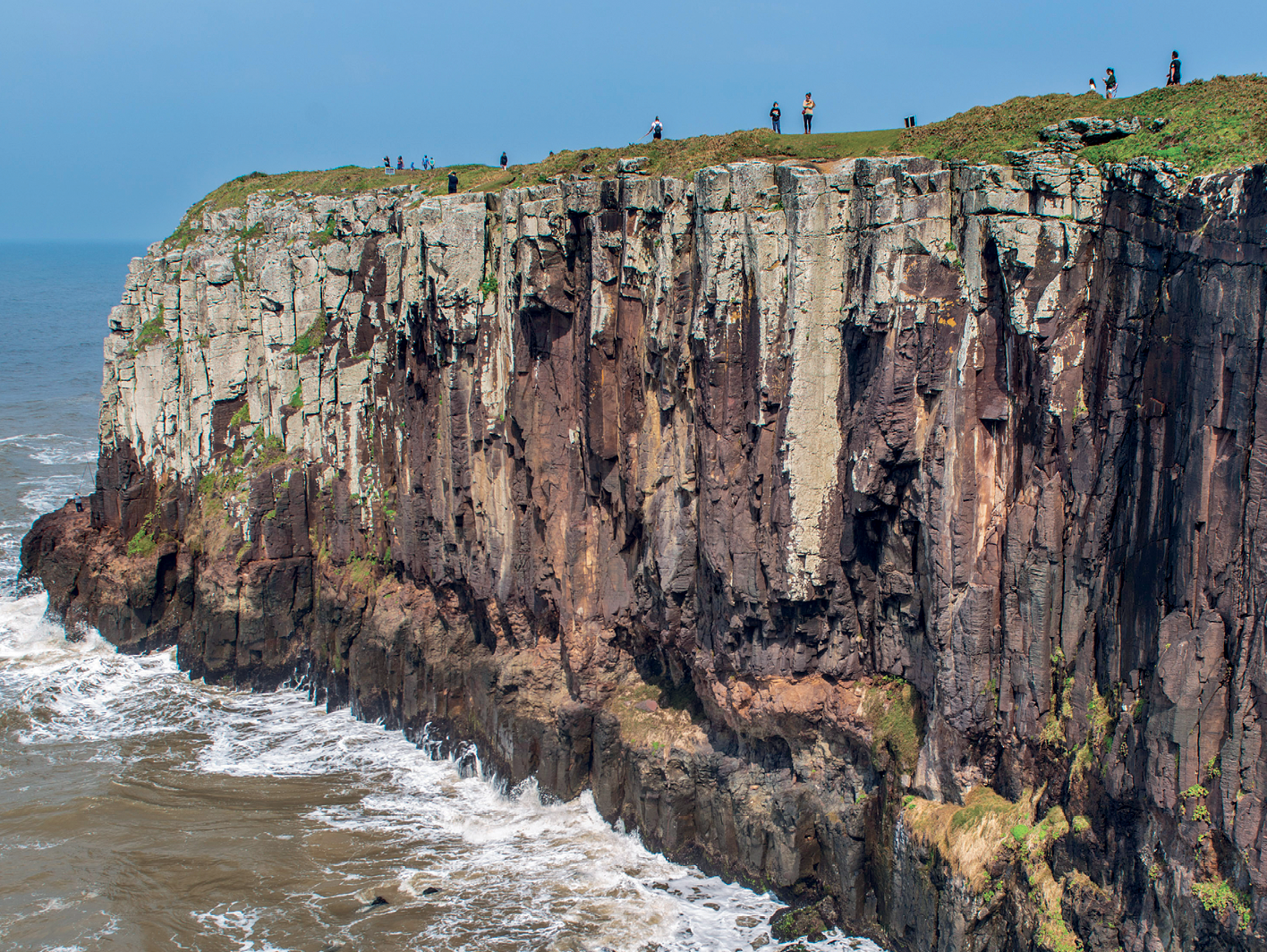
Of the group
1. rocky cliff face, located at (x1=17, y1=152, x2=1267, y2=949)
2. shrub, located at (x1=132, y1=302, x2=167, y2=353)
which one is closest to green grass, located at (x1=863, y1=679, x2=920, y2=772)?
rocky cliff face, located at (x1=17, y1=152, x2=1267, y2=949)

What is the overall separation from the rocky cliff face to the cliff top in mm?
1232

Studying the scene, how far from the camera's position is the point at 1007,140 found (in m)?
25.0

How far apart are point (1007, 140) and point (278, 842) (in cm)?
2644

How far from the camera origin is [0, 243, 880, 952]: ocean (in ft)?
87.4

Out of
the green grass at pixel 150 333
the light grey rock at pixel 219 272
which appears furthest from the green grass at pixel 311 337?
the green grass at pixel 150 333

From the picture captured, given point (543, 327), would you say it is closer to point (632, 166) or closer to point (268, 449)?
point (632, 166)

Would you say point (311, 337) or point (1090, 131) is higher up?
point (1090, 131)

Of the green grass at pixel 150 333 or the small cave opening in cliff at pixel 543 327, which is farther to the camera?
the green grass at pixel 150 333

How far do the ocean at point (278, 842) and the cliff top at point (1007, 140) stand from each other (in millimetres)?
18487

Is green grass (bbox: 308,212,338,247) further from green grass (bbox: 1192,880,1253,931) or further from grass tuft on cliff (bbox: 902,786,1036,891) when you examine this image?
green grass (bbox: 1192,880,1253,931)

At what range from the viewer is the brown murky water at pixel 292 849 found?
26609 mm

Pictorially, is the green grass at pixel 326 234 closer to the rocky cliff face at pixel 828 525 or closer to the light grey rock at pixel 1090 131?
the rocky cliff face at pixel 828 525

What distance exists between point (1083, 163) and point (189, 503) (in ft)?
121

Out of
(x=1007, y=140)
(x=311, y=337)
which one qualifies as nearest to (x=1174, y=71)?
(x=1007, y=140)
